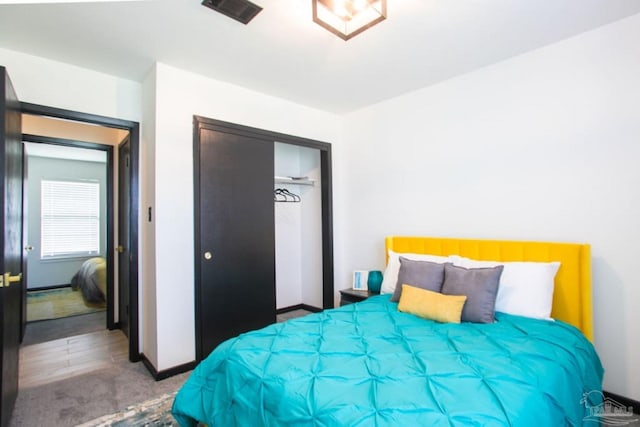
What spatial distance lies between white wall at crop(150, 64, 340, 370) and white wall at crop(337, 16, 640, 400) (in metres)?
2.03

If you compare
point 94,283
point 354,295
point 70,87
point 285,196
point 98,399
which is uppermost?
point 70,87

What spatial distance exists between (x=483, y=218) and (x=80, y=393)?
352 centimetres

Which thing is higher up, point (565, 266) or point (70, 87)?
point (70, 87)

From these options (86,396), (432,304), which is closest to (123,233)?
(86,396)

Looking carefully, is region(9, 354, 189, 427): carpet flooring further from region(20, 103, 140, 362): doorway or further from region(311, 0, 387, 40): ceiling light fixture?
region(311, 0, 387, 40): ceiling light fixture

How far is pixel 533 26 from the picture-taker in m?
2.15

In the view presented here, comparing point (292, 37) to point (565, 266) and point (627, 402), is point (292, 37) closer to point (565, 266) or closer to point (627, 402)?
point (565, 266)

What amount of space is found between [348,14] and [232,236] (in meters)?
2.06

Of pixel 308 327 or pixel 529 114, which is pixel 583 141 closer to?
pixel 529 114

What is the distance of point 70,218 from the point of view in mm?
6297

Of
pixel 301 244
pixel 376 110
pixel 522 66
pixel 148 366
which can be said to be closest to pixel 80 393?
pixel 148 366

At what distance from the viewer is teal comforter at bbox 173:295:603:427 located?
117 centimetres

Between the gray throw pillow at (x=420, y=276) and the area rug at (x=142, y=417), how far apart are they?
5.97 ft

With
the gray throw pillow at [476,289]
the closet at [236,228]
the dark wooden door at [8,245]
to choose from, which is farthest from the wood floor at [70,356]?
the gray throw pillow at [476,289]
